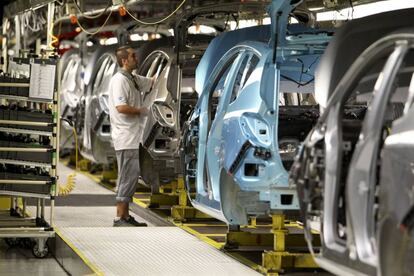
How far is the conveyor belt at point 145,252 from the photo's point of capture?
399 inches

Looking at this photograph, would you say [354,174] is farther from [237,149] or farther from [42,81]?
[42,81]

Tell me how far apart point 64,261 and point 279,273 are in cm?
253

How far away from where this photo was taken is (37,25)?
1772cm

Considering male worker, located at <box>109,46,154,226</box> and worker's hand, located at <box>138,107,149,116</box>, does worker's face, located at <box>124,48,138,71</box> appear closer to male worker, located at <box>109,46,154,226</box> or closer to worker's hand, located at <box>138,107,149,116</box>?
male worker, located at <box>109,46,154,226</box>

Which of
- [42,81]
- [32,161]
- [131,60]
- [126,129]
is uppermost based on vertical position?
[131,60]

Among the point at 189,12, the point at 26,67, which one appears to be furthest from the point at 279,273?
the point at 189,12

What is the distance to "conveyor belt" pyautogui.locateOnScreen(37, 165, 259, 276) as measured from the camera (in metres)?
10.1

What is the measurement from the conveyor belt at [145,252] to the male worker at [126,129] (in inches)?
28.4

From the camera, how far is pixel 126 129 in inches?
531

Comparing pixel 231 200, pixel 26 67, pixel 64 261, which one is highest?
pixel 26 67

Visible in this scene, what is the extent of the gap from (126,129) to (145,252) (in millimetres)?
2658

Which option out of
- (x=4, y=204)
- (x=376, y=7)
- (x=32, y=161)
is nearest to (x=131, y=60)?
(x=32, y=161)

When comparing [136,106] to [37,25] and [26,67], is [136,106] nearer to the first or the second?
[26,67]

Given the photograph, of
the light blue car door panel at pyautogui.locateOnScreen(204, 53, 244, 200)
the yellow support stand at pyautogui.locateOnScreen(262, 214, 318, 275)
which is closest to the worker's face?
the light blue car door panel at pyautogui.locateOnScreen(204, 53, 244, 200)
